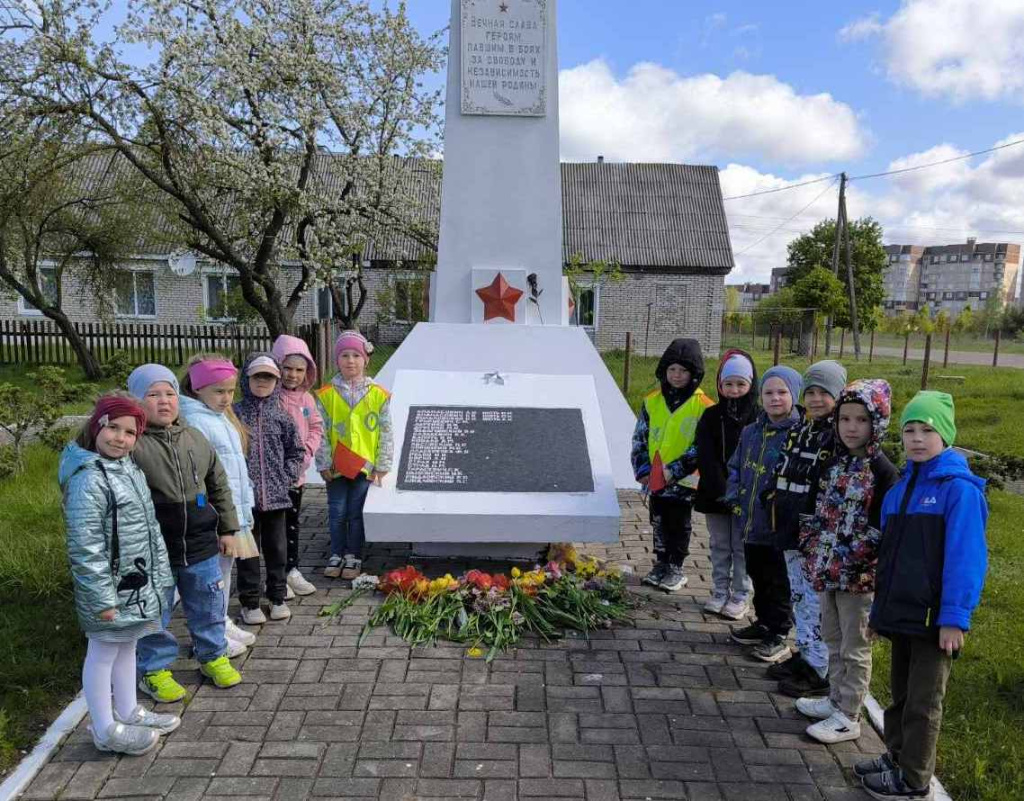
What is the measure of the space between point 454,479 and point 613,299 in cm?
1738

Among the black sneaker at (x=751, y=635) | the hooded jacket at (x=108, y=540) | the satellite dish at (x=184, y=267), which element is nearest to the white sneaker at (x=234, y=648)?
the hooded jacket at (x=108, y=540)

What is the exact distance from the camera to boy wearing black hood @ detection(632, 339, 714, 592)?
13.2 ft

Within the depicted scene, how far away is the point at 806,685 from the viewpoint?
3.09m

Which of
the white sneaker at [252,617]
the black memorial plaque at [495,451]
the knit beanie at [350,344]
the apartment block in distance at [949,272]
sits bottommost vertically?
the white sneaker at [252,617]

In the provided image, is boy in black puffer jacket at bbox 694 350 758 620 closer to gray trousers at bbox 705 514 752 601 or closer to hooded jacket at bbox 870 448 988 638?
gray trousers at bbox 705 514 752 601

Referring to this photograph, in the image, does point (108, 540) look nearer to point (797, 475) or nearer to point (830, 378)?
point (797, 475)

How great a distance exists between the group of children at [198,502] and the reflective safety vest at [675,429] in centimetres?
153

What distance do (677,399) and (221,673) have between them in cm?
262

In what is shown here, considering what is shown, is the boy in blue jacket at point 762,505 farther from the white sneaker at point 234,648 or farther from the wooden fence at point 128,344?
the wooden fence at point 128,344

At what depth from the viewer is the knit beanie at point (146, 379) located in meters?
2.77

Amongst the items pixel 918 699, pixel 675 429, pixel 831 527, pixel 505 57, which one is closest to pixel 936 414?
pixel 831 527

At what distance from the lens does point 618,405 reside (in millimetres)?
5824

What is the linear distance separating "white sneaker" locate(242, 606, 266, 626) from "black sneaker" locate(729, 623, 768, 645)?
231cm

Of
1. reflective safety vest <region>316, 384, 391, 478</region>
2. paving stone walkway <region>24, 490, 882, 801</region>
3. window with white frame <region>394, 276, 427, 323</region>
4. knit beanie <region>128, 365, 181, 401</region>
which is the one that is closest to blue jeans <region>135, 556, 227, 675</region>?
paving stone walkway <region>24, 490, 882, 801</region>
